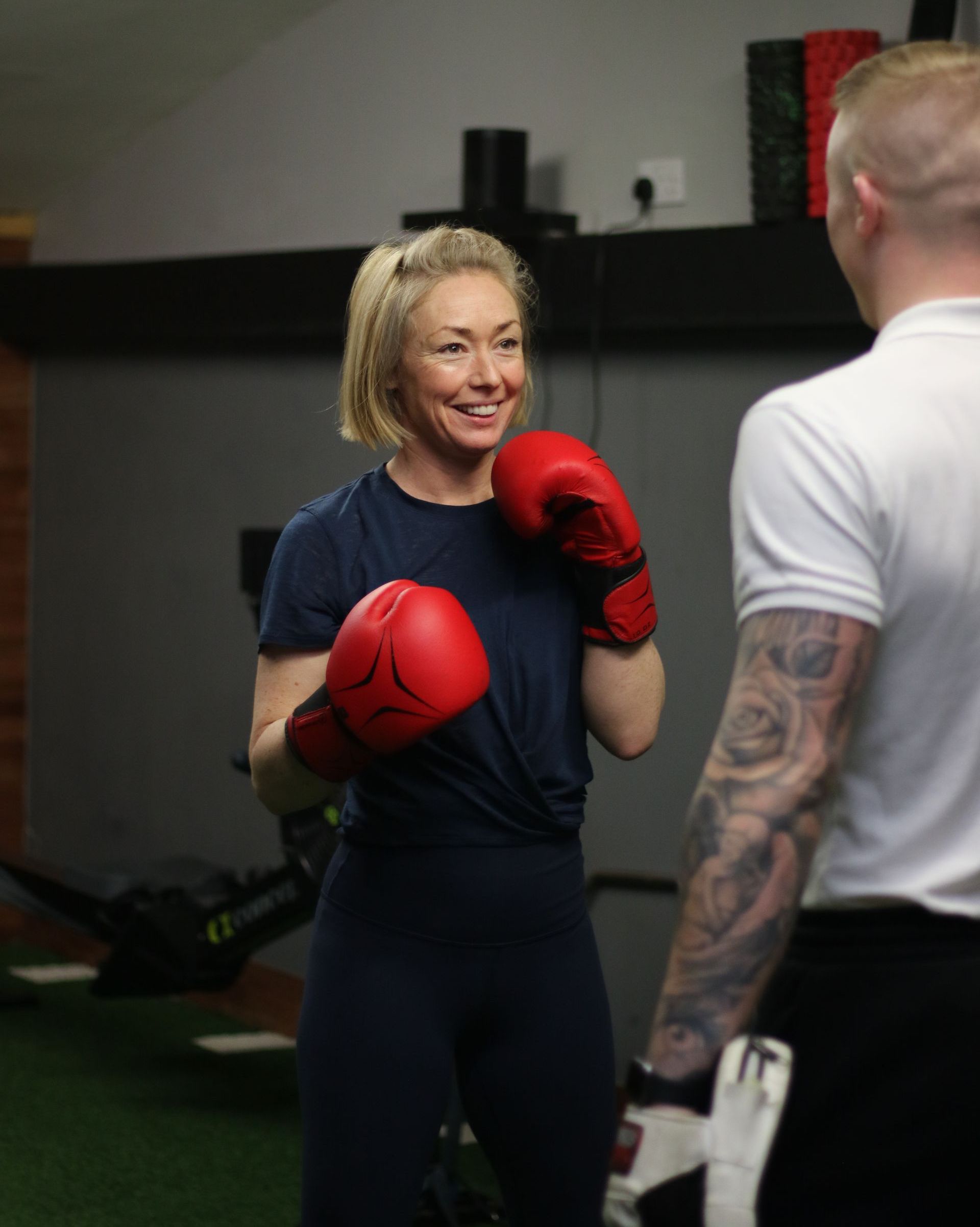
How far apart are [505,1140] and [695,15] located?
2.55 meters

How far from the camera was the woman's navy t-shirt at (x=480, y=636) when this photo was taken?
64.8 inches

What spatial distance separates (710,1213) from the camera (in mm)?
1016

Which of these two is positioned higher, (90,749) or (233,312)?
(233,312)

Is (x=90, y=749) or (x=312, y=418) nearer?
(x=312, y=418)

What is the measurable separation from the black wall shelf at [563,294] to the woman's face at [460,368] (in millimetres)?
1447

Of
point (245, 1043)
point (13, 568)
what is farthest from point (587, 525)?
point (13, 568)

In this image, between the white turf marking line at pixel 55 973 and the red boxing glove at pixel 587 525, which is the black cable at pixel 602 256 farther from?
the white turf marking line at pixel 55 973

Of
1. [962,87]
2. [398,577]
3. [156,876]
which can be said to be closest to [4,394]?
[156,876]

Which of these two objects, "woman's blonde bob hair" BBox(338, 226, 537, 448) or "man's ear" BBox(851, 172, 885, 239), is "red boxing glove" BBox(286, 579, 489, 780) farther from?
"man's ear" BBox(851, 172, 885, 239)

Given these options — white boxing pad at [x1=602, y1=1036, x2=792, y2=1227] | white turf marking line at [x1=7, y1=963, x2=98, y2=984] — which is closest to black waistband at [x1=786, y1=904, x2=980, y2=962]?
white boxing pad at [x1=602, y1=1036, x2=792, y2=1227]

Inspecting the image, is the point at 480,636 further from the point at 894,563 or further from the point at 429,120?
the point at 429,120

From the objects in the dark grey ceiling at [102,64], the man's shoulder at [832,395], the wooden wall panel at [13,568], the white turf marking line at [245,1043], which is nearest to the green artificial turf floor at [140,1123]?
the white turf marking line at [245,1043]

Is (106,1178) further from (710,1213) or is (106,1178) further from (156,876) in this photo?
(710,1213)

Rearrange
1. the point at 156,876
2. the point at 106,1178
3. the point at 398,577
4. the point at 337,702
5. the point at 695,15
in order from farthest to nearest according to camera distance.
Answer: the point at 156,876 → the point at 695,15 → the point at 106,1178 → the point at 398,577 → the point at 337,702
